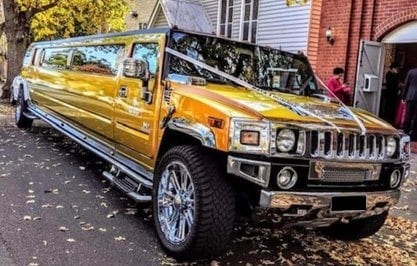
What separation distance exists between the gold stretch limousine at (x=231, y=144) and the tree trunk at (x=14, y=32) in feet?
38.5

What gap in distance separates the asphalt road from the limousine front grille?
60 centimetres

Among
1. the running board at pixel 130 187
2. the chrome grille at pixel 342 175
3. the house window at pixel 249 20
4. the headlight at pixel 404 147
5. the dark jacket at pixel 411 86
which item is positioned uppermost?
the house window at pixel 249 20

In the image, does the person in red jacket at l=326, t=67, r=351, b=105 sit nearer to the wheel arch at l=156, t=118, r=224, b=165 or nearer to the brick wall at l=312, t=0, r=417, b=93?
the brick wall at l=312, t=0, r=417, b=93

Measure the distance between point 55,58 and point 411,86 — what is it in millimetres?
6775

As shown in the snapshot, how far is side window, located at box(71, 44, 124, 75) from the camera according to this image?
591 cm

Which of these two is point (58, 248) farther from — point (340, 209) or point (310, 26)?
point (310, 26)

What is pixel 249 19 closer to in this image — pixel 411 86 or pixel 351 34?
pixel 351 34

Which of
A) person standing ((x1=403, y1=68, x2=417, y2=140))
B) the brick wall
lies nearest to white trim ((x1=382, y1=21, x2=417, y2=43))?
the brick wall

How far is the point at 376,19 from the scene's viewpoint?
10852 mm

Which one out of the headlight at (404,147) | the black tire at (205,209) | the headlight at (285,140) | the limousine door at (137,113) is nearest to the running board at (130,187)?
the limousine door at (137,113)

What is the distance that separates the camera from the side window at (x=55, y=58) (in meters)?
8.27

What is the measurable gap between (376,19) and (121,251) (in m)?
8.64

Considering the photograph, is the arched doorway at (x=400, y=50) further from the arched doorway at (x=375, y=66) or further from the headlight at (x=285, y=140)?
the headlight at (x=285, y=140)

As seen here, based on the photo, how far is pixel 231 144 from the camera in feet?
11.6
